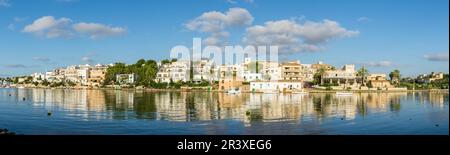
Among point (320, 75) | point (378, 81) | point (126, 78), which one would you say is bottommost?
point (378, 81)

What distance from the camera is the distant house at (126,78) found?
64188 mm

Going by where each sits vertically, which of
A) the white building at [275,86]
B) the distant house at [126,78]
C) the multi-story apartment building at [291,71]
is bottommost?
the white building at [275,86]

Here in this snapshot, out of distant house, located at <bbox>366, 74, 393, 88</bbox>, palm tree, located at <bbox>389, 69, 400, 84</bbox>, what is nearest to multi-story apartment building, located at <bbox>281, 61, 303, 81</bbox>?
distant house, located at <bbox>366, 74, 393, 88</bbox>

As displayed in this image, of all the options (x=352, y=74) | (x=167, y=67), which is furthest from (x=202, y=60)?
(x=352, y=74)

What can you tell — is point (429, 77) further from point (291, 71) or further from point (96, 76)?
point (96, 76)

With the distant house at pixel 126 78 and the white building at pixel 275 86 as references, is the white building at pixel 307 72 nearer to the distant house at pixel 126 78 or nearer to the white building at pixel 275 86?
the white building at pixel 275 86

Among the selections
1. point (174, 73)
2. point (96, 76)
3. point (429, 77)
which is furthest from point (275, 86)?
point (96, 76)

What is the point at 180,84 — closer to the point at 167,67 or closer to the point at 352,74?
the point at 167,67

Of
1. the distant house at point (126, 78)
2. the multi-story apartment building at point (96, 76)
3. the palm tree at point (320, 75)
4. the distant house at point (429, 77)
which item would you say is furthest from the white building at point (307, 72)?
the multi-story apartment building at point (96, 76)

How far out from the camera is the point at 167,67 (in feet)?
208

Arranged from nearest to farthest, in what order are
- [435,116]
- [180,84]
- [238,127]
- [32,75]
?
[238,127], [435,116], [180,84], [32,75]

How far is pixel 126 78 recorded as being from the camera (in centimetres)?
6538

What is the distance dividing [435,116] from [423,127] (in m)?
4.48

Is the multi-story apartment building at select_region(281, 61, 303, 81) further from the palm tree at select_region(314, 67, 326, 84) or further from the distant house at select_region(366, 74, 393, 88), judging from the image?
the distant house at select_region(366, 74, 393, 88)
